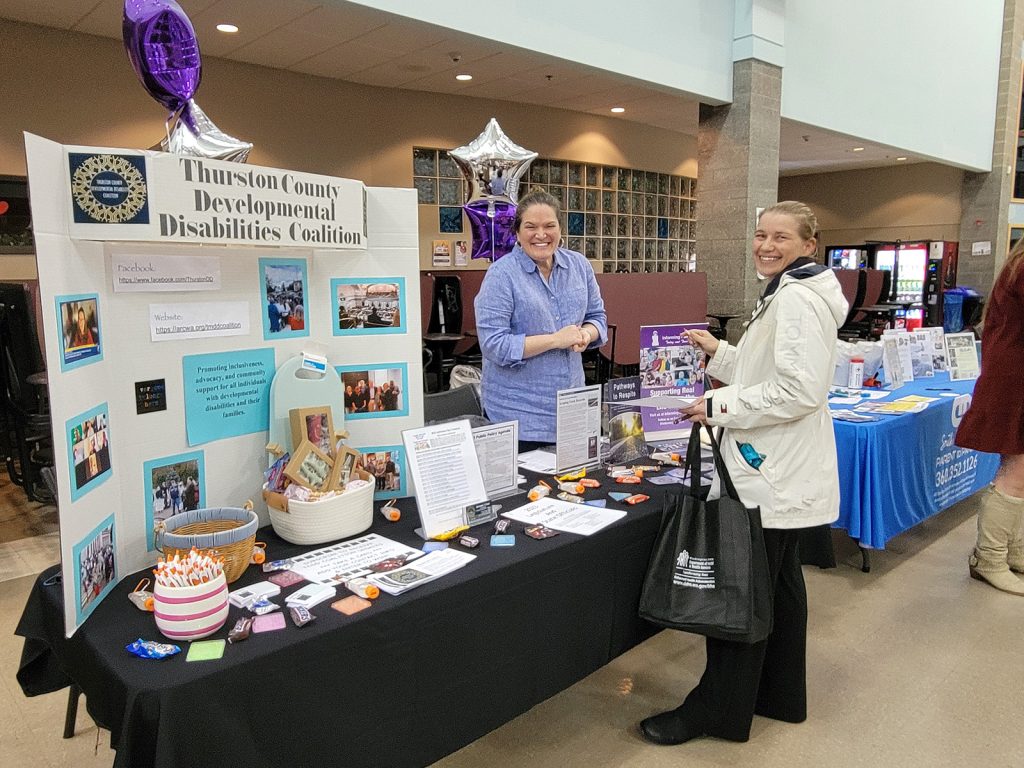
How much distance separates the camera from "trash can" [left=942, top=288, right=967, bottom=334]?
10508 millimetres

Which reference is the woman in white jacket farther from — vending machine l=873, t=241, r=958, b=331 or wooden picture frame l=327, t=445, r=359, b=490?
vending machine l=873, t=241, r=958, b=331

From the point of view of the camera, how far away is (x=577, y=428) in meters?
1.97

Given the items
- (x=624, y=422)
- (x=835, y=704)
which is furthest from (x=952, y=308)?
(x=624, y=422)

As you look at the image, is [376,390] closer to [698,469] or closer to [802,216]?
[698,469]

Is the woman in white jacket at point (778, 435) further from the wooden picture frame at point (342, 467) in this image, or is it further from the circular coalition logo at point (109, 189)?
the circular coalition logo at point (109, 189)

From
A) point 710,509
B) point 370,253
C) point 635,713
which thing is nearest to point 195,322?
point 370,253

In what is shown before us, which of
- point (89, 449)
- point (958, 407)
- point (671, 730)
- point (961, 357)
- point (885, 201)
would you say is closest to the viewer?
point (89, 449)

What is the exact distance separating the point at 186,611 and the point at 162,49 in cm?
112

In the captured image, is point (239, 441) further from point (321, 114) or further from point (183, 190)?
point (321, 114)

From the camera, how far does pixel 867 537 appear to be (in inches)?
115

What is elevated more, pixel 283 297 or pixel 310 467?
pixel 283 297

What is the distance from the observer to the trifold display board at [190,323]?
116 cm

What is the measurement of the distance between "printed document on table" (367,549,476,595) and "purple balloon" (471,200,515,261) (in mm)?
1919

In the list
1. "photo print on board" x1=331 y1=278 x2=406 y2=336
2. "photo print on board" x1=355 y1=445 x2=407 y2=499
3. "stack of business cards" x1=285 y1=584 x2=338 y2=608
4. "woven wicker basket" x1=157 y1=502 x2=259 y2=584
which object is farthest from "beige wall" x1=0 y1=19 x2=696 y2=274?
"stack of business cards" x1=285 y1=584 x2=338 y2=608
